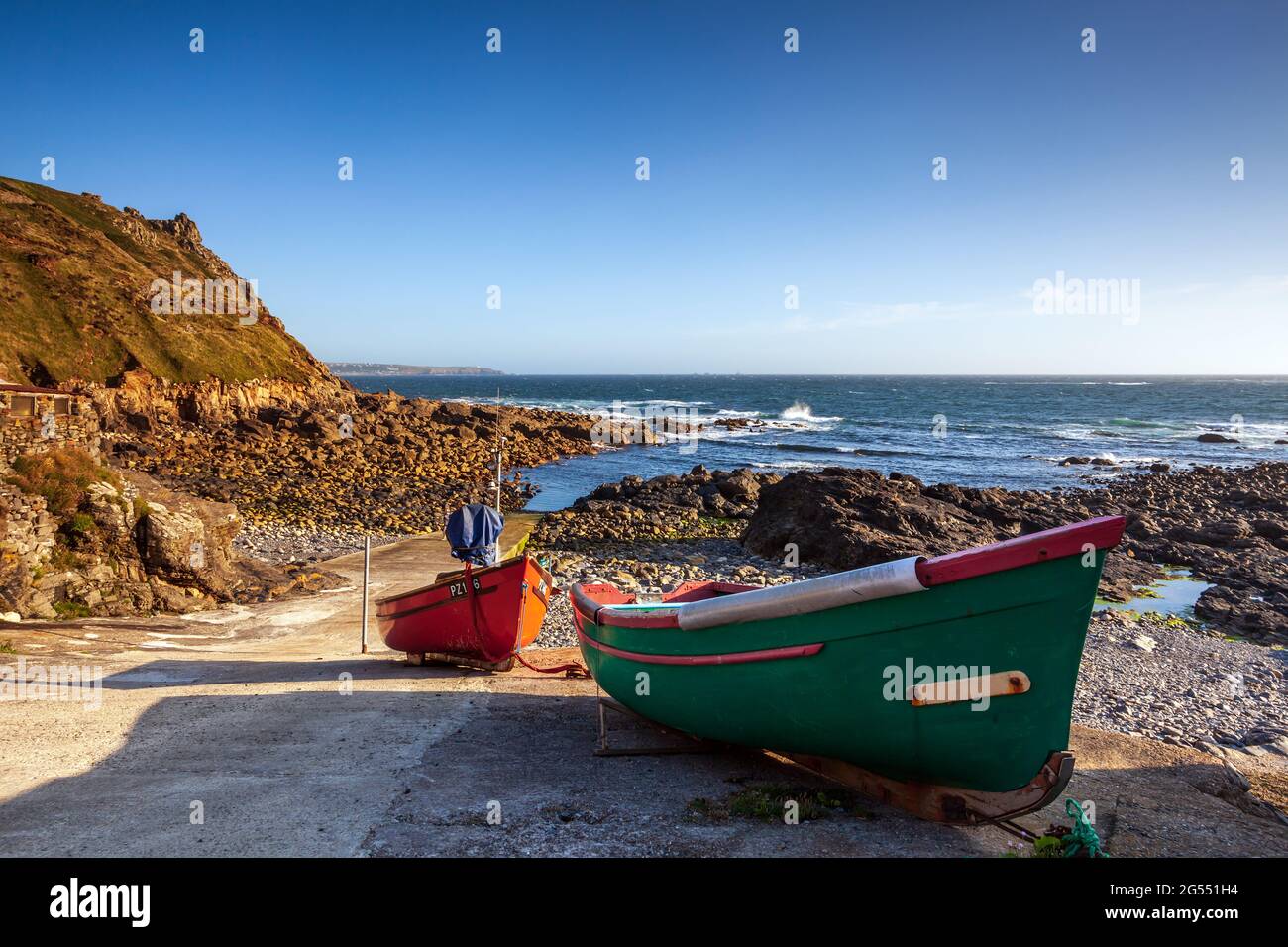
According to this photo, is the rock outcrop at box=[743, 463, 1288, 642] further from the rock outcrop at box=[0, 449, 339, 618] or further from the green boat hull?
the rock outcrop at box=[0, 449, 339, 618]

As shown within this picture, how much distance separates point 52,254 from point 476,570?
56.9 metres

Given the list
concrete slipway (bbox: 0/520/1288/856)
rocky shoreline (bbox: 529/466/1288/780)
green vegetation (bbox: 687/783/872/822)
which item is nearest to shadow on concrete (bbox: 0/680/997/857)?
concrete slipway (bbox: 0/520/1288/856)

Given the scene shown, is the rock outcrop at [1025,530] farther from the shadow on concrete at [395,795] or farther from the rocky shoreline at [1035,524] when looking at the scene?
the shadow on concrete at [395,795]

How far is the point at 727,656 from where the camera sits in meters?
7.18

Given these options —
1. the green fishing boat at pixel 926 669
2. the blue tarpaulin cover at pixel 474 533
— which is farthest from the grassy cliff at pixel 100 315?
the green fishing boat at pixel 926 669

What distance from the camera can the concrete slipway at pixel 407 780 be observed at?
6.02 m

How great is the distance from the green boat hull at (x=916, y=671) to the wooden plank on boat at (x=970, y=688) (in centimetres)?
3

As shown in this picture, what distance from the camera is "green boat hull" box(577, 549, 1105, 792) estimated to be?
5.65m

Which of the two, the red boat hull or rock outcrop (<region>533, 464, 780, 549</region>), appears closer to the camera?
the red boat hull

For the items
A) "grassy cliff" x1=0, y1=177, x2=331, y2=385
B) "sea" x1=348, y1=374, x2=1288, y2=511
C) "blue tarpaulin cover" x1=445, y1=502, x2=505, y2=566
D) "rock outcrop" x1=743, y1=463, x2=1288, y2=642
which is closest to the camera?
"blue tarpaulin cover" x1=445, y1=502, x2=505, y2=566

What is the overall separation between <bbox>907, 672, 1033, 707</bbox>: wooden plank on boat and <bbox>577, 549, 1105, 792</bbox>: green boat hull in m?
0.03

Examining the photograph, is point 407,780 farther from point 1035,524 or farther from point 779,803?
point 1035,524

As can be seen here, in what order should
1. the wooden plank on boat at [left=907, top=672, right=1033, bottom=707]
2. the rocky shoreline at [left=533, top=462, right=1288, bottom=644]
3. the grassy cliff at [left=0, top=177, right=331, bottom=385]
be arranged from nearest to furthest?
1. the wooden plank on boat at [left=907, top=672, right=1033, bottom=707]
2. the rocky shoreline at [left=533, top=462, right=1288, bottom=644]
3. the grassy cliff at [left=0, top=177, right=331, bottom=385]

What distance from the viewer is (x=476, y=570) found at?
11.8 metres
